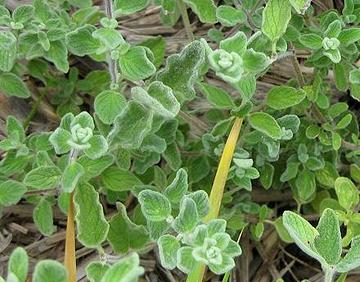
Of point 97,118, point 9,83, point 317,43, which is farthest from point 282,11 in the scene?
point 9,83

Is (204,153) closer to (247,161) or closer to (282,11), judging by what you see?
(247,161)

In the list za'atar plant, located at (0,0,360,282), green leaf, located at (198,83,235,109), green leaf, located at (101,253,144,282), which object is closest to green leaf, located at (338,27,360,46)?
za'atar plant, located at (0,0,360,282)

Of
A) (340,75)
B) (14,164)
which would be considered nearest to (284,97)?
(340,75)

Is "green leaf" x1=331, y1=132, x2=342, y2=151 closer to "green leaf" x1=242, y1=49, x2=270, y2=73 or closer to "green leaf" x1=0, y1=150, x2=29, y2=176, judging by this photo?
"green leaf" x1=242, y1=49, x2=270, y2=73

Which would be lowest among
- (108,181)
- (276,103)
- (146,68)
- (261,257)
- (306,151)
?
(261,257)

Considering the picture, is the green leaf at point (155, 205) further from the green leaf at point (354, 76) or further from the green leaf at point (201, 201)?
the green leaf at point (354, 76)

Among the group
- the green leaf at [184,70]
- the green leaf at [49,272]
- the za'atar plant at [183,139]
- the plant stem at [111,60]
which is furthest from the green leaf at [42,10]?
the green leaf at [49,272]

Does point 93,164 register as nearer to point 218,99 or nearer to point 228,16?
point 218,99
